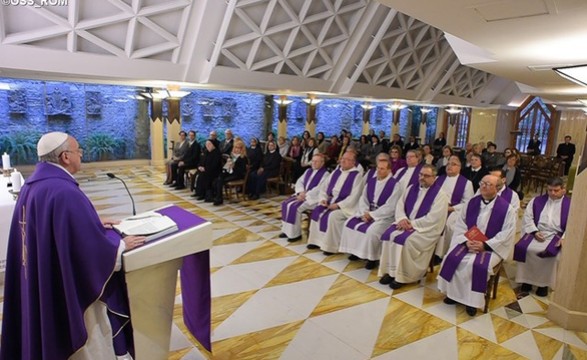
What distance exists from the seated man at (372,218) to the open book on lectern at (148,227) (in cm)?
301

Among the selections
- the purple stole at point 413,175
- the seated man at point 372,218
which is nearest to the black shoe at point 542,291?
the seated man at point 372,218

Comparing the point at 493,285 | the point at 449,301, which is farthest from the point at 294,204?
the point at 493,285

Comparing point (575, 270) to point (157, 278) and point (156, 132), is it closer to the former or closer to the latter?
point (157, 278)

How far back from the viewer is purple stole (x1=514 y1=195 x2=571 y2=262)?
4.35m

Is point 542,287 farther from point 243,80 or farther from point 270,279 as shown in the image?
point 243,80

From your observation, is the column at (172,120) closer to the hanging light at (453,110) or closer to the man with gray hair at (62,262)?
the man with gray hair at (62,262)

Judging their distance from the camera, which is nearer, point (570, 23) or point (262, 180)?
point (570, 23)

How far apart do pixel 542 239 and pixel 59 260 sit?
15.8 feet

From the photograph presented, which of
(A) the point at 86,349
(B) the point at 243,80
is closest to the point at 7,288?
(A) the point at 86,349

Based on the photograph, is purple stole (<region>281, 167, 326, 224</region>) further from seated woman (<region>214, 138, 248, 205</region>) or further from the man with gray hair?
the man with gray hair

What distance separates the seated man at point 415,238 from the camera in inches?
175

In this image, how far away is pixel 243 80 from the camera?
998cm

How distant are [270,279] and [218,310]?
888 mm

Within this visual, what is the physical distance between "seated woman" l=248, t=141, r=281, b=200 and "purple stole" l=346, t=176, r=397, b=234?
3986mm
